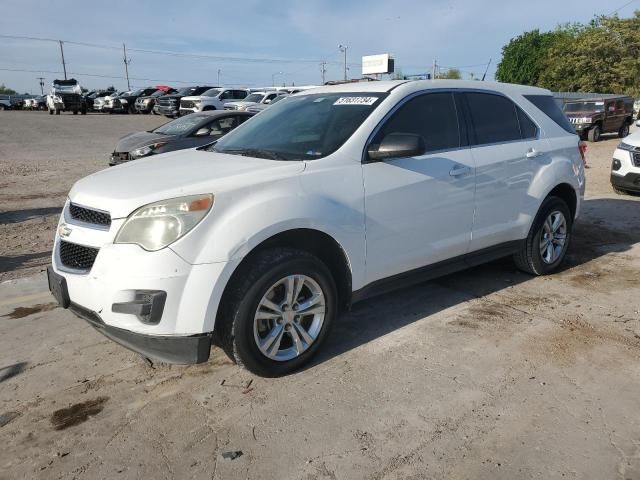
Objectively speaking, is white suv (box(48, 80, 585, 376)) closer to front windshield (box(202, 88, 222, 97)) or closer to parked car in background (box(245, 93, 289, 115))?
parked car in background (box(245, 93, 289, 115))

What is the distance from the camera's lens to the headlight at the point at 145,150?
32.9 feet

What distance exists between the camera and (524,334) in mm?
4062

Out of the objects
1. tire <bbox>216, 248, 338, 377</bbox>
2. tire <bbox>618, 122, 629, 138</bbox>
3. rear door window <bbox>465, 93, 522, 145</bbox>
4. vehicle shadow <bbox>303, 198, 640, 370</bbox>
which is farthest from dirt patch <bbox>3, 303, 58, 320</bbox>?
tire <bbox>618, 122, 629, 138</bbox>

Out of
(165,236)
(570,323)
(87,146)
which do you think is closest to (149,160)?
(165,236)

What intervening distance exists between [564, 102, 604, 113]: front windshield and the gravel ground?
1691cm

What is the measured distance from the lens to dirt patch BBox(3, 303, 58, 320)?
4434 mm

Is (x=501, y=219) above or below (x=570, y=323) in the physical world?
above

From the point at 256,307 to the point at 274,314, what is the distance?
190 mm

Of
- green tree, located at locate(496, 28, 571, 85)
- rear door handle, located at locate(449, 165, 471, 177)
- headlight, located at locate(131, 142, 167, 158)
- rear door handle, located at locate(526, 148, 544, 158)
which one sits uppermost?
green tree, located at locate(496, 28, 571, 85)

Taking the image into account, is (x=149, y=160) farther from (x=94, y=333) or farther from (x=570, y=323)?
(x=570, y=323)

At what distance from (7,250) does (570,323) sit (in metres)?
5.95

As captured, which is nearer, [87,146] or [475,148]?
[475,148]

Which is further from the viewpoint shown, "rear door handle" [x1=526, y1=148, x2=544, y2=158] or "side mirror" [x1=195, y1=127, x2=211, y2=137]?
"side mirror" [x1=195, y1=127, x2=211, y2=137]

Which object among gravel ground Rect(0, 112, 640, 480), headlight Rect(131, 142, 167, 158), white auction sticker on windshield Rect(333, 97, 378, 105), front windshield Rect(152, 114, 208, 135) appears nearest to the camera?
gravel ground Rect(0, 112, 640, 480)
